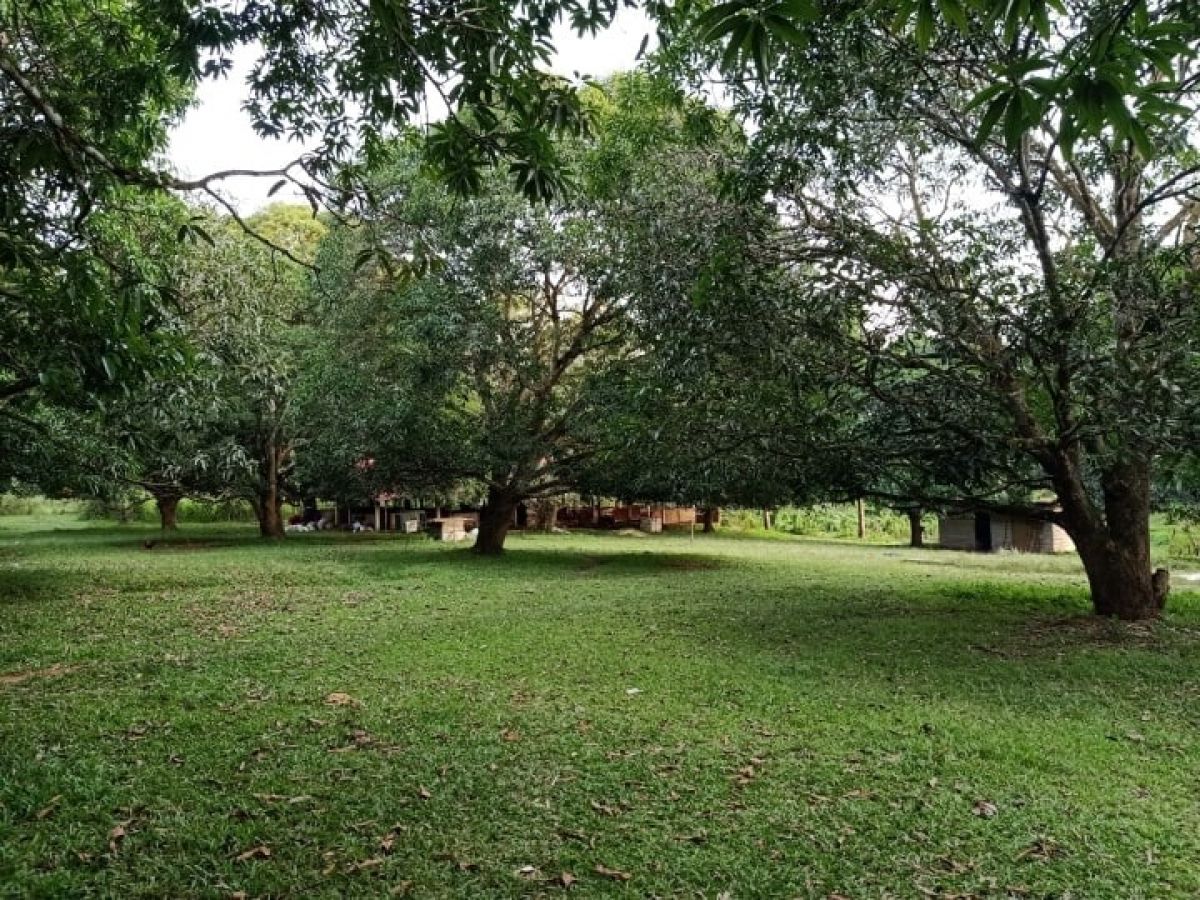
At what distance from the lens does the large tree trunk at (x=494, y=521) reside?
1502 centimetres

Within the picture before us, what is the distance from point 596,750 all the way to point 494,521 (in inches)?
432

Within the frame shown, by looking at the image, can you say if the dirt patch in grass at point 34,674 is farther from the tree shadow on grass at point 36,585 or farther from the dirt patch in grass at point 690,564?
the dirt patch in grass at point 690,564

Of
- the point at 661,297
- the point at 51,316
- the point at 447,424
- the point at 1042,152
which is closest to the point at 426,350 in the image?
the point at 447,424

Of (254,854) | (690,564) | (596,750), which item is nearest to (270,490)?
(690,564)

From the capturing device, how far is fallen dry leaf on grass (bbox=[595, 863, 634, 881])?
2941mm

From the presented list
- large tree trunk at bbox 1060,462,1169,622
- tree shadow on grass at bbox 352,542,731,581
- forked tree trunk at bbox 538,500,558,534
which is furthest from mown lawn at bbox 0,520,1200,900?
forked tree trunk at bbox 538,500,558,534

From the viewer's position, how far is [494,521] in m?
15.1

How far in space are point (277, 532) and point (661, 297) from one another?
626 inches

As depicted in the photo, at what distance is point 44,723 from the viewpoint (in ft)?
15.4

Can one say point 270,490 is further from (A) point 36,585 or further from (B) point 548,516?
(A) point 36,585

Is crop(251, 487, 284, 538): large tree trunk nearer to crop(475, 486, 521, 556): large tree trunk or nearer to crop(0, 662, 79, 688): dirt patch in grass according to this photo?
crop(475, 486, 521, 556): large tree trunk

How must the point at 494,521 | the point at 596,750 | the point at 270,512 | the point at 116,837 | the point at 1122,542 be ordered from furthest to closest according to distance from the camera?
1. the point at 270,512
2. the point at 494,521
3. the point at 1122,542
4. the point at 596,750
5. the point at 116,837

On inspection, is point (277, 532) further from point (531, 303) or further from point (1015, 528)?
point (1015, 528)

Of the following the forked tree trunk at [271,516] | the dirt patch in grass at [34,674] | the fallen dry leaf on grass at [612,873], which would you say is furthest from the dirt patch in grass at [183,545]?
the fallen dry leaf on grass at [612,873]
